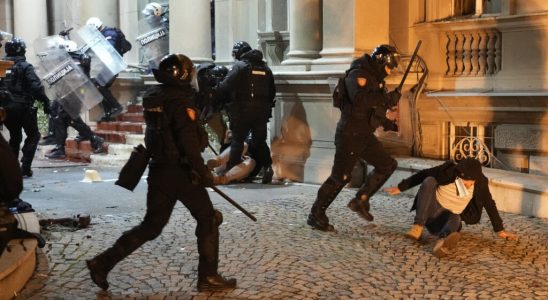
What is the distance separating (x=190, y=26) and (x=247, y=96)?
3.47 m

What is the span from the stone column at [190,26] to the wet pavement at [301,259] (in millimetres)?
5025

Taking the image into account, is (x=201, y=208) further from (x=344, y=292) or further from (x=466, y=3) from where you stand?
(x=466, y=3)

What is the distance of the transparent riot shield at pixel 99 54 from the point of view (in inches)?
561

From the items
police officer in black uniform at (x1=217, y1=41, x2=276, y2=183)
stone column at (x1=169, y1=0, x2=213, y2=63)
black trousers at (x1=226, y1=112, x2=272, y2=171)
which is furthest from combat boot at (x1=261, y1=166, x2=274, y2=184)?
stone column at (x1=169, y1=0, x2=213, y2=63)

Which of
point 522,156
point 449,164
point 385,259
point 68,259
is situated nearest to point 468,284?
point 385,259

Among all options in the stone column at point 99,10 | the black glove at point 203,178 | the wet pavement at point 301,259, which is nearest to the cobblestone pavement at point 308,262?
the wet pavement at point 301,259

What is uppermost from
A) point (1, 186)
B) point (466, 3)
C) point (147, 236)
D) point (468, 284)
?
point (466, 3)

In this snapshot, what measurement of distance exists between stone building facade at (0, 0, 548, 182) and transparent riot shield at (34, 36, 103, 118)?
12.5 feet

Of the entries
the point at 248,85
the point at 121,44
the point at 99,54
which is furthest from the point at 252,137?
the point at 121,44

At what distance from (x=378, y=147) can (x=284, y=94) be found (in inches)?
147

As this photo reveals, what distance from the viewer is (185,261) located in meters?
6.45

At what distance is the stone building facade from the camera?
9.92 metres

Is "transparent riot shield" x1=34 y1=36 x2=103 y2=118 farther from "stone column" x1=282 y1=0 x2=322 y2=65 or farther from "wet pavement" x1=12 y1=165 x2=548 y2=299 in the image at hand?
"wet pavement" x1=12 y1=165 x2=548 y2=299

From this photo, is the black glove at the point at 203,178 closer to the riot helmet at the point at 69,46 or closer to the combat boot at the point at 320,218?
the combat boot at the point at 320,218
